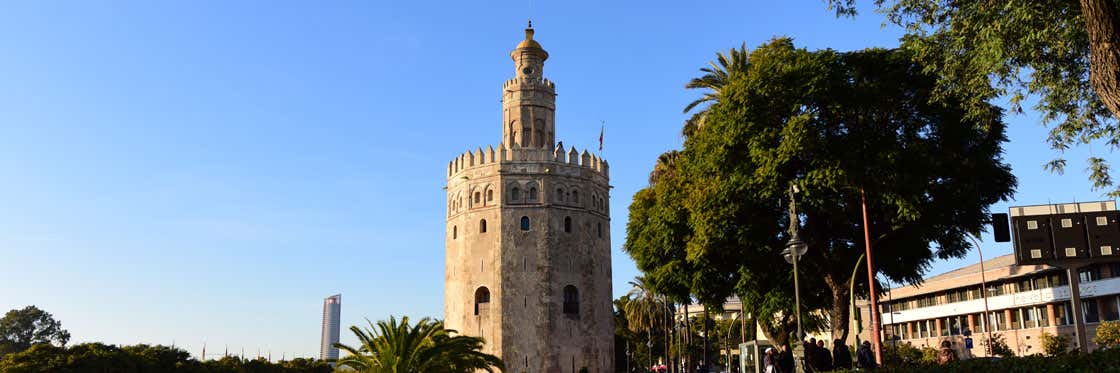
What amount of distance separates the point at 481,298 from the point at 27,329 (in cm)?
6085

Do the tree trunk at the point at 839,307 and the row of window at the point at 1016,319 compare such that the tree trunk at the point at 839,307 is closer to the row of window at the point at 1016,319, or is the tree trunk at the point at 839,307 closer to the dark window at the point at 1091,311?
the row of window at the point at 1016,319

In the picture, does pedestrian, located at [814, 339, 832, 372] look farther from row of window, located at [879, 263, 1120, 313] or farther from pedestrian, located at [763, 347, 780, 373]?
row of window, located at [879, 263, 1120, 313]

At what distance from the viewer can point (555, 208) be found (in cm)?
5062

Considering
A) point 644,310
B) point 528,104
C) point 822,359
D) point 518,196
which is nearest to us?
point 822,359

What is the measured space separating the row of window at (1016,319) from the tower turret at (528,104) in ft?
76.3

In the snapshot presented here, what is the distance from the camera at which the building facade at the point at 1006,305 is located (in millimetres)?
50531

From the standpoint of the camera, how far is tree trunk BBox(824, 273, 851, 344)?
90.7 ft

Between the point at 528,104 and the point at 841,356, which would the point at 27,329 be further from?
the point at 841,356

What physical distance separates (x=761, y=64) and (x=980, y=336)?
42.4m

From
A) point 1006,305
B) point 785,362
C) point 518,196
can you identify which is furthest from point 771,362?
point 1006,305

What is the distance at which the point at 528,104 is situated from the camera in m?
52.5

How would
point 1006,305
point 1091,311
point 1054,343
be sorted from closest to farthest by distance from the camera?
point 1054,343 → point 1091,311 → point 1006,305

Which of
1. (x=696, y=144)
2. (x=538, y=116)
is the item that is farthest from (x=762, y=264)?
(x=538, y=116)

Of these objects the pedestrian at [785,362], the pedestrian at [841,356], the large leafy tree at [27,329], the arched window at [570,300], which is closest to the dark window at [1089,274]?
the arched window at [570,300]
